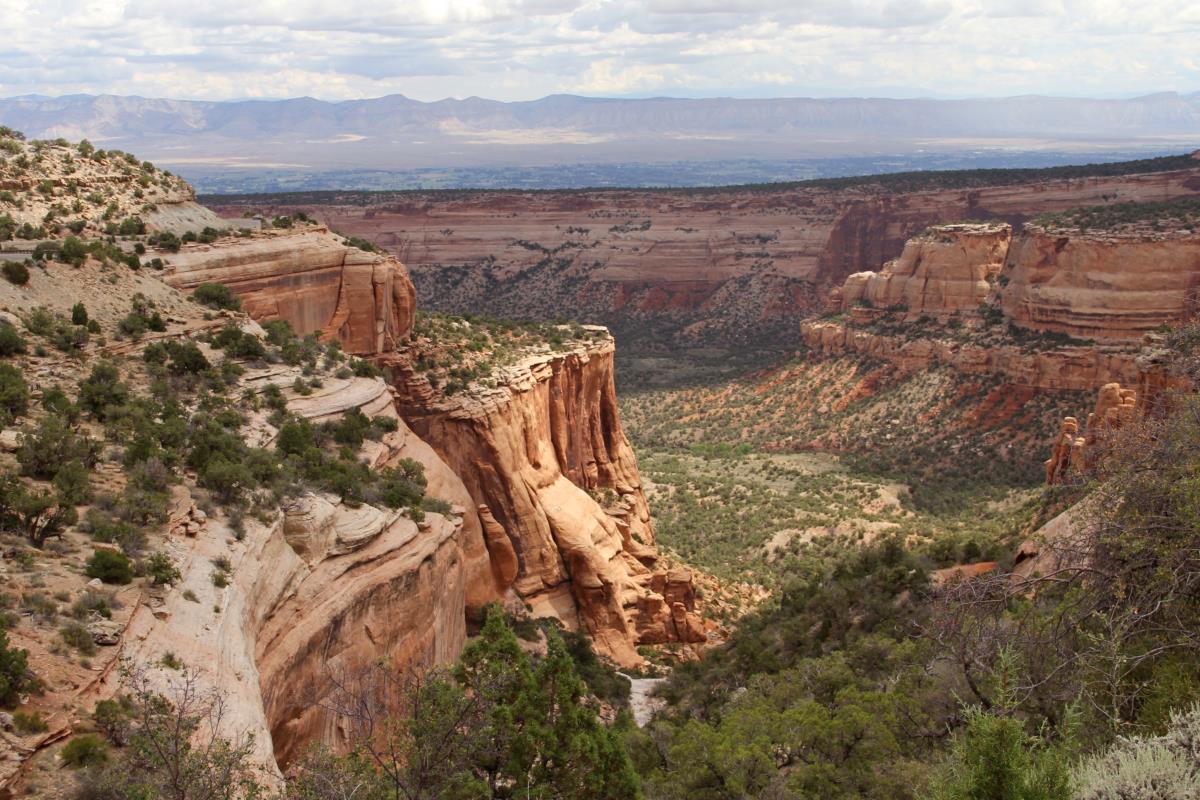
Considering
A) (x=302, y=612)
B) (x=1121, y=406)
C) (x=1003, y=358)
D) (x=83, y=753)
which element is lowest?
(x=1003, y=358)

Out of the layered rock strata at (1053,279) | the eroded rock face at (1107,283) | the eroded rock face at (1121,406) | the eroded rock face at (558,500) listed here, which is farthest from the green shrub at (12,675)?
the eroded rock face at (1107,283)

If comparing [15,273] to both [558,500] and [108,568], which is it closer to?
[108,568]

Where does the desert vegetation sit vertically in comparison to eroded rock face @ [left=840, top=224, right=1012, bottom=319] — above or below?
below

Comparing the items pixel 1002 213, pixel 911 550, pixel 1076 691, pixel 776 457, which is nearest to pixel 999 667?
pixel 1076 691

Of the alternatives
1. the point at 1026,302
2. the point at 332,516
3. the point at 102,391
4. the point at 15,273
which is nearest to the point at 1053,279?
the point at 1026,302

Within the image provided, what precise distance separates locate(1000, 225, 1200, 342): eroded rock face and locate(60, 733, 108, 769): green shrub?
49538 mm

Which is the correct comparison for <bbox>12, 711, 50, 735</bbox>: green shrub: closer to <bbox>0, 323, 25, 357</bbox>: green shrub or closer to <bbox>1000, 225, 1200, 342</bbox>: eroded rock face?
<bbox>0, 323, 25, 357</bbox>: green shrub

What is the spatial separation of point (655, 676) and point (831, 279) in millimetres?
70425

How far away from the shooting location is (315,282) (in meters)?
28.8

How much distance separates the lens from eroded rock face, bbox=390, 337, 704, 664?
2856 centimetres

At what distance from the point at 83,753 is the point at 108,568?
3504 millimetres

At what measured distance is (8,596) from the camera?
12102 mm

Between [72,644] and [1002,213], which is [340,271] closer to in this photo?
[72,644]

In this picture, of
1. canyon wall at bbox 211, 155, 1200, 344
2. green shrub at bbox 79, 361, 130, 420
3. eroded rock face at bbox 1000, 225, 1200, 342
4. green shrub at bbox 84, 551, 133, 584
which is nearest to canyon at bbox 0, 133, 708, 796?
green shrub at bbox 84, 551, 133, 584
